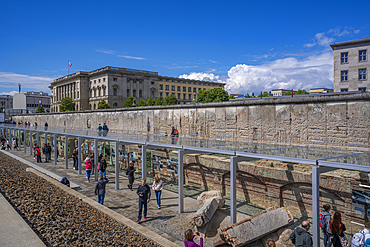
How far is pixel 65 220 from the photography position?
7117 mm

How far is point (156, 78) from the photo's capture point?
8575 cm

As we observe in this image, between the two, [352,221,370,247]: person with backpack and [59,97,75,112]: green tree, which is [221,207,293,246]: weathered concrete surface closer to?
[352,221,370,247]: person with backpack

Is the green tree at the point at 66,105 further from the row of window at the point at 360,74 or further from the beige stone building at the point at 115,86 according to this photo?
the row of window at the point at 360,74

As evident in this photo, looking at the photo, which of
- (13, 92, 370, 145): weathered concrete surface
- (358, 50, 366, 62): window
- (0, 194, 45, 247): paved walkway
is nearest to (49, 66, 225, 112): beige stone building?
(13, 92, 370, 145): weathered concrete surface

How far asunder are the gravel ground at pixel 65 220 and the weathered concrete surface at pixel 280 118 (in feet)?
26.1

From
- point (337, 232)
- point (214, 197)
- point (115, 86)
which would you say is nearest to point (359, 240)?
point (337, 232)

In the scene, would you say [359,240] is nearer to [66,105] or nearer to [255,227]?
[255,227]

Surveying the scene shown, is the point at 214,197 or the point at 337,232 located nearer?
the point at 337,232

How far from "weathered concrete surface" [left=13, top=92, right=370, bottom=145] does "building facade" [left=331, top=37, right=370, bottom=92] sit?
1889cm

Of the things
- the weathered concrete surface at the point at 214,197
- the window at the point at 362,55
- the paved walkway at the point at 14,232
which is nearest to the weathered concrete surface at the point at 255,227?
the weathered concrete surface at the point at 214,197

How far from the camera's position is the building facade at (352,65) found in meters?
26.0

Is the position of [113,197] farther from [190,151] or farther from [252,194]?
[252,194]

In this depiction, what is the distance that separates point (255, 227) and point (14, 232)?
5437mm

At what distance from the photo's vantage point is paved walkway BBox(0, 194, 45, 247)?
5128mm
